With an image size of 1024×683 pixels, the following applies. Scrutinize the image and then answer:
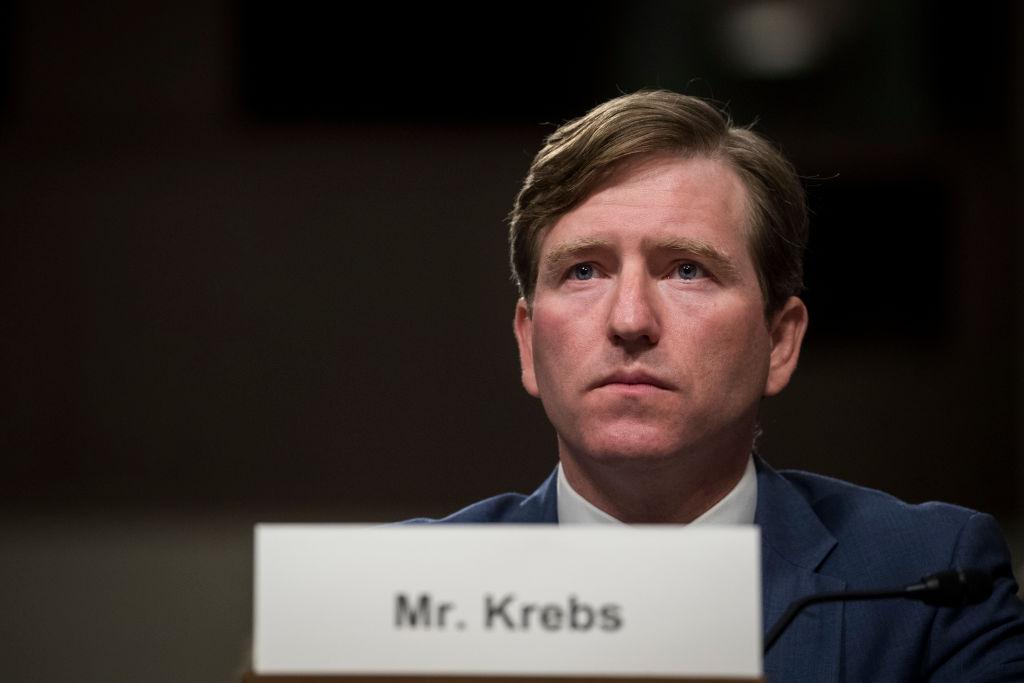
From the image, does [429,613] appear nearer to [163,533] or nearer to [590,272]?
[590,272]

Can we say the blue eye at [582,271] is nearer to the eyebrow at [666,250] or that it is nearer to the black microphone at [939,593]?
the eyebrow at [666,250]

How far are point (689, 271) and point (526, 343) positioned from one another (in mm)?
368

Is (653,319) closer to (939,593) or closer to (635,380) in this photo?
(635,380)

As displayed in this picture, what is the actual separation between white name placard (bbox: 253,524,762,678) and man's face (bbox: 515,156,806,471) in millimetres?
561

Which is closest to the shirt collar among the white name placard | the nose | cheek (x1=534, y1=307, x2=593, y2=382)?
cheek (x1=534, y1=307, x2=593, y2=382)

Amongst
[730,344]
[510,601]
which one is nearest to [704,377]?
[730,344]

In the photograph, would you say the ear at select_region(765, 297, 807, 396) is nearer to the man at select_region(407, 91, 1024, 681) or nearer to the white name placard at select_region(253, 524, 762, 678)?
the man at select_region(407, 91, 1024, 681)

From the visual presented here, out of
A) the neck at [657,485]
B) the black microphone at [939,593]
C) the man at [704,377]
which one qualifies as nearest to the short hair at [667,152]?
the man at [704,377]

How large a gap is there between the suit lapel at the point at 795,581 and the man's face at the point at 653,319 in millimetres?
125

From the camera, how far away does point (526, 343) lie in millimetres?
2195

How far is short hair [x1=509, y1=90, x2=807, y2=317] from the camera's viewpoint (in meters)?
2.01

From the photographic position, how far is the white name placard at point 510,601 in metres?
1.29

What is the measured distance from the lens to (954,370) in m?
5.72

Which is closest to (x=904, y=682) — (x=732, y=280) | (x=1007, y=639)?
(x=1007, y=639)
